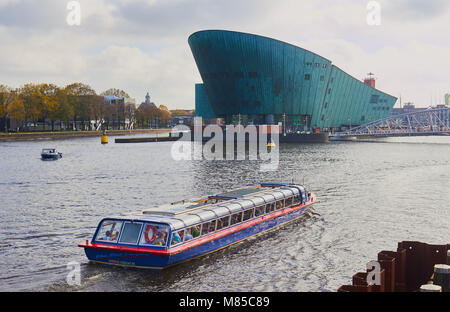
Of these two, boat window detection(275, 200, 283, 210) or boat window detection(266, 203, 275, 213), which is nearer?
boat window detection(266, 203, 275, 213)

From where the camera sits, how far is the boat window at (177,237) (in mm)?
22405

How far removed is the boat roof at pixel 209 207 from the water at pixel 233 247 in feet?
6.12

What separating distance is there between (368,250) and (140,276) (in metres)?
11.7

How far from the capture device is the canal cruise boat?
→ 22.1m

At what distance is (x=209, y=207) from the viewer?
1030 inches

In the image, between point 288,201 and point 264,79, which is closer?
point 288,201

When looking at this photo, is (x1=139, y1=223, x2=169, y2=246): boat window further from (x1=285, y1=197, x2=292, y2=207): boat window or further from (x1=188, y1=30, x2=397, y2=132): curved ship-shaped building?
(x1=188, y1=30, x2=397, y2=132): curved ship-shaped building

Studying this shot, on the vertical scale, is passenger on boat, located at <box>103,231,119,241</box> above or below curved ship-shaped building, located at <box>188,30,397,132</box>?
below

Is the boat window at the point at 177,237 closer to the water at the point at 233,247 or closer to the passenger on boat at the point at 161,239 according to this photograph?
the passenger on boat at the point at 161,239

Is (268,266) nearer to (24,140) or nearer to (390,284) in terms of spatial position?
(390,284)

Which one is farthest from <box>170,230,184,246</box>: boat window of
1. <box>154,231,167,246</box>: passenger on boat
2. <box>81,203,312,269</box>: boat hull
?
<box>154,231,167,246</box>: passenger on boat

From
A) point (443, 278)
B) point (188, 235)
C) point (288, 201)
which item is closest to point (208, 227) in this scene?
point (188, 235)

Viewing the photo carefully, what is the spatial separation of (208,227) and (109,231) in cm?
451

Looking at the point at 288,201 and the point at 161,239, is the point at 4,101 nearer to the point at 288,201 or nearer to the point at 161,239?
the point at 288,201
